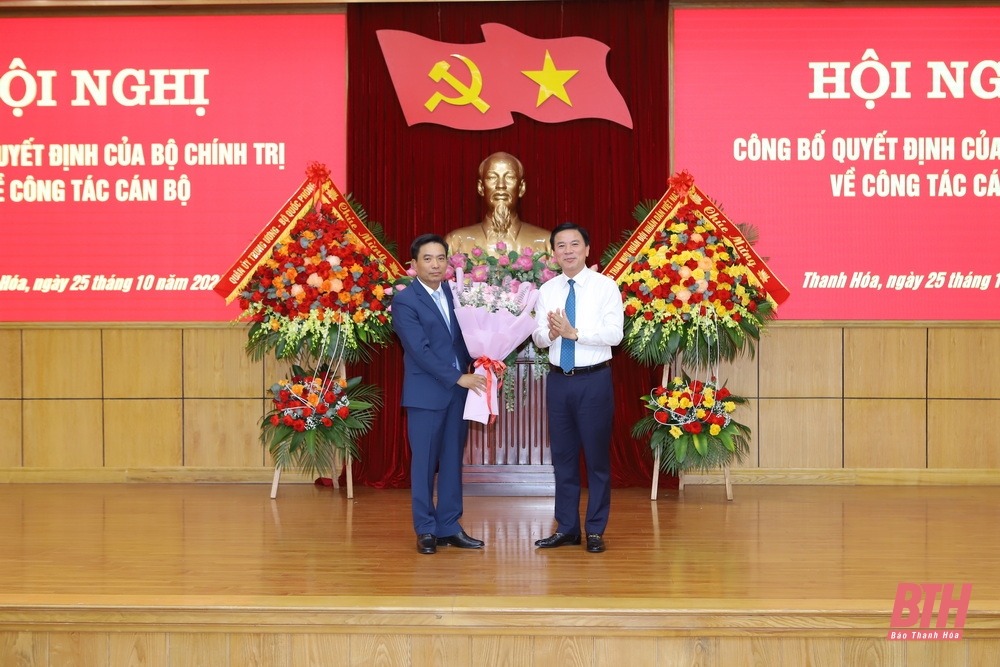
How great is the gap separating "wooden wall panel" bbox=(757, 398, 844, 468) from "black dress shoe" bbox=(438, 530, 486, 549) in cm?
286

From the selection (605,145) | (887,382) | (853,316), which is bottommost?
(887,382)

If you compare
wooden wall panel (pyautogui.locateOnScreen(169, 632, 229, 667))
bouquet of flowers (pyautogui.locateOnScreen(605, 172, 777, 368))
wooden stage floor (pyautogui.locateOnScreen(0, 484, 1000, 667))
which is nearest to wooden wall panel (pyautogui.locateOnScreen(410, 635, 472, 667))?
wooden stage floor (pyautogui.locateOnScreen(0, 484, 1000, 667))

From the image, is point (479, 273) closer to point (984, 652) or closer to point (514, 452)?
point (514, 452)

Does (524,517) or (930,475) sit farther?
(930,475)

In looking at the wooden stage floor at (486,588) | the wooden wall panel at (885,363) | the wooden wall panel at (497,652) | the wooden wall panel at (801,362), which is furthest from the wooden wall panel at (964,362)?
the wooden wall panel at (497,652)

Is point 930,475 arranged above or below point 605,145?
below

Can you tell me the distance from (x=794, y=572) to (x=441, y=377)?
174 cm

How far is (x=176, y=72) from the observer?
6566 mm

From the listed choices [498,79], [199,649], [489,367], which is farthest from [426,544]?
[498,79]

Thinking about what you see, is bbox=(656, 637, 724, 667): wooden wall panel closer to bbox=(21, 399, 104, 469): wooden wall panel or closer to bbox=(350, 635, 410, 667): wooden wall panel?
bbox=(350, 635, 410, 667): wooden wall panel

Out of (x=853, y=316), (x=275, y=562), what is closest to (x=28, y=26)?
(x=275, y=562)

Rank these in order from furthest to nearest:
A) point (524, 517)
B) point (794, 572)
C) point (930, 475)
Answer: point (930, 475), point (524, 517), point (794, 572)

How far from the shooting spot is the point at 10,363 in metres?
6.57

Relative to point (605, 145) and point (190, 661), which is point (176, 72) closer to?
point (605, 145)
